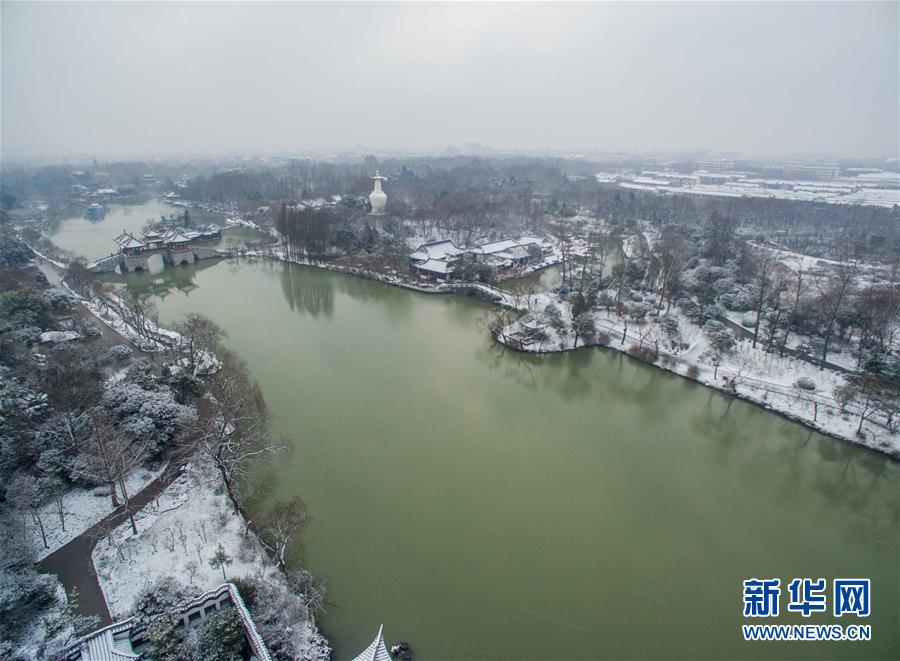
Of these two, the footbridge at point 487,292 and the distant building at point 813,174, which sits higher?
the distant building at point 813,174

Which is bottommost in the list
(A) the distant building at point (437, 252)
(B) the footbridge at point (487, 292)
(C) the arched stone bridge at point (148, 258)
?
(B) the footbridge at point (487, 292)

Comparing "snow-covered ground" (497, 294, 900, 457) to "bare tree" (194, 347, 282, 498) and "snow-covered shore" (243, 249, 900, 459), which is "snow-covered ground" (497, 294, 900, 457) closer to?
"snow-covered shore" (243, 249, 900, 459)

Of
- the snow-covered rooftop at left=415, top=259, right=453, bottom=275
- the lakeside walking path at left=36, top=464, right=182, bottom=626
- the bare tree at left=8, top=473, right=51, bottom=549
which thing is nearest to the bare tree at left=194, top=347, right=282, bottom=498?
the lakeside walking path at left=36, top=464, right=182, bottom=626

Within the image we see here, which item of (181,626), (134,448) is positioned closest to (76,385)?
(134,448)

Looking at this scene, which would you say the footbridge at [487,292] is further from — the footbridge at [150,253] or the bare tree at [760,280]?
the footbridge at [150,253]

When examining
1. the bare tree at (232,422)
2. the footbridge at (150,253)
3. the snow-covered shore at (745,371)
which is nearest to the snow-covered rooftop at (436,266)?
the snow-covered shore at (745,371)
